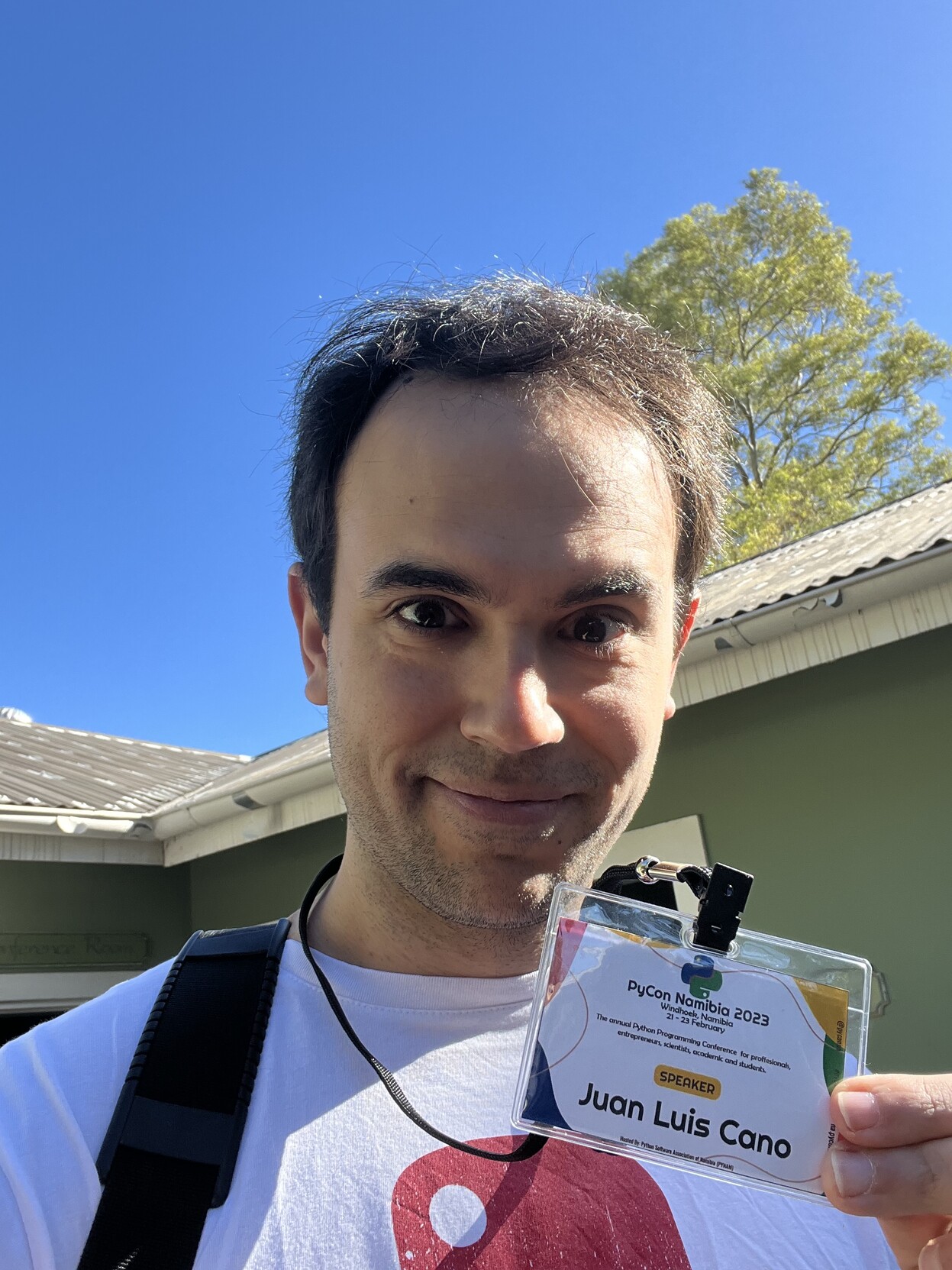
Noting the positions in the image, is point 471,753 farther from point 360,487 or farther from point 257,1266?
point 257,1266

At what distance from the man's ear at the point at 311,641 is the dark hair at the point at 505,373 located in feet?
0.10

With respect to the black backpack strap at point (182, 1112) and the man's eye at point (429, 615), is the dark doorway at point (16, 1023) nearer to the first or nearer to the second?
the black backpack strap at point (182, 1112)

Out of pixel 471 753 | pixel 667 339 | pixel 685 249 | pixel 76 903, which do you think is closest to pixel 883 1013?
pixel 667 339

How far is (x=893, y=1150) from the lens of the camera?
95 cm

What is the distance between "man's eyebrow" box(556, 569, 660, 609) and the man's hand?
649 mm

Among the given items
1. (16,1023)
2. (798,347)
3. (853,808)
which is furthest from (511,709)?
(798,347)

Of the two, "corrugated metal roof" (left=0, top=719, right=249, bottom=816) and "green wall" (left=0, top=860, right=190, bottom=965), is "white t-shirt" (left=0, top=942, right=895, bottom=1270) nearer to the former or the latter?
"corrugated metal roof" (left=0, top=719, right=249, bottom=816)

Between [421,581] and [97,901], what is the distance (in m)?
5.93

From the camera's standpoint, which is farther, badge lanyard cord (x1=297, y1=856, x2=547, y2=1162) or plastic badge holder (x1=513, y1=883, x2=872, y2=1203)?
badge lanyard cord (x1=297, y1=856, x2=547, y2=1162)

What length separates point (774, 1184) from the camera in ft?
3.26

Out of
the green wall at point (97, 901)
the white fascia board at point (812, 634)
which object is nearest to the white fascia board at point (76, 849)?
the green wall at point (97, 901)

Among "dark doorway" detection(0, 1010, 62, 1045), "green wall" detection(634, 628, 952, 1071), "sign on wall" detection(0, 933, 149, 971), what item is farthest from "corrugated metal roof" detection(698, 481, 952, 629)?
"dark doorway" detection(0, 1010, 62, 1045)

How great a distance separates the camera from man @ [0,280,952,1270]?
1.06m

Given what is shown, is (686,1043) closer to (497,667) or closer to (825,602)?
(497,667)
